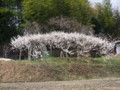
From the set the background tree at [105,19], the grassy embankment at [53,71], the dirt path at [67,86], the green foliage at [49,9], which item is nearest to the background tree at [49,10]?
the green foliage at [49,9]

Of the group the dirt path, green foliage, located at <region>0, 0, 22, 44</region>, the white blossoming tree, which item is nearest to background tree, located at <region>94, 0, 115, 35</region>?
green foliage, located at <region>0, 0, 22, 44</region>

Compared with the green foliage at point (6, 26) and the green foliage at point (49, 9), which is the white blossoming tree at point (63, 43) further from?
the green foliage at point (6, 26)

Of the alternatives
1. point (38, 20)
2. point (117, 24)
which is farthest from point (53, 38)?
point (117, 24)

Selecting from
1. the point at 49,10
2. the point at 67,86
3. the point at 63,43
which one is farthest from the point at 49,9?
the point at 67,86

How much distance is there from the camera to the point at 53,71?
2302cm

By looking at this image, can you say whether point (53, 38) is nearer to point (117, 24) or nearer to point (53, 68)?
point (53, 68)

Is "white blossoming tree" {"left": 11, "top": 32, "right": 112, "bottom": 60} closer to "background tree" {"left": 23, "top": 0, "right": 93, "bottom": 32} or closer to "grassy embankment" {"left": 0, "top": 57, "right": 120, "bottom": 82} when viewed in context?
"grassy embankment" {"left": 0, "top": 57, "right": 120, "bottom": 82}

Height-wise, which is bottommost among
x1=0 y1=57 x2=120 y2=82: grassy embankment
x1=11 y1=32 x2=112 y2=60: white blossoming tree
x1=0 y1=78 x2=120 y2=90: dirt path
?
x1=0 y1=78 x2=120 y2=90: dirt path

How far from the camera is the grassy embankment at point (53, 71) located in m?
21.6

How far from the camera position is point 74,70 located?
24125 mm

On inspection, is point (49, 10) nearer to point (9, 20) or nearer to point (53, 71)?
point (9, 20)

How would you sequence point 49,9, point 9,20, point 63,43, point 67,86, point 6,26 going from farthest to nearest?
point 9,20 < point 6,26 < point 49,9 < point 63,43 < point 67,86

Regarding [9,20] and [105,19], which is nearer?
[9,20]

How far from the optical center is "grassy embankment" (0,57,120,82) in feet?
70.9
